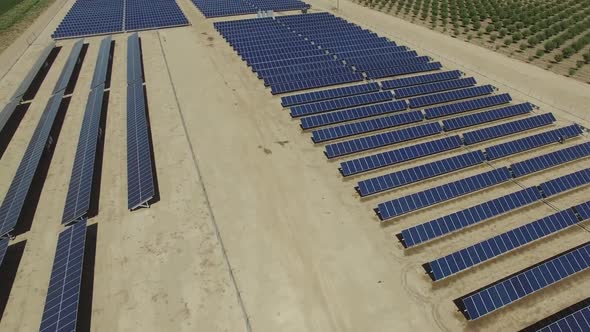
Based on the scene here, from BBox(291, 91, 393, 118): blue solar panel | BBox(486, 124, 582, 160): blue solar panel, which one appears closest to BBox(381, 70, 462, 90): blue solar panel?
BBox(291, 91, 393, 118): blue solar panel

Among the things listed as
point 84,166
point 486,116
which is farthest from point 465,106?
point 84,166

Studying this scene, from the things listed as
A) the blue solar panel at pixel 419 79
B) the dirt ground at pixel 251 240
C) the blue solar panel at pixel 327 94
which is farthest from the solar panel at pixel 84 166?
the blue solar panel at pixel 419 79

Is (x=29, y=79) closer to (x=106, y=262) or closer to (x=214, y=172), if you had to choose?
(x=214, y=172)

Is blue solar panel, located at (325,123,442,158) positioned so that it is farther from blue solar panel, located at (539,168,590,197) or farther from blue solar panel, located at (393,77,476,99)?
blue solar panel, located at (539,168,590,197)

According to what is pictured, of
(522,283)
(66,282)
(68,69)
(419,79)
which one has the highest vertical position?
(68,69)

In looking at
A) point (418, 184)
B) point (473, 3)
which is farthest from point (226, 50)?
point (473, 3)

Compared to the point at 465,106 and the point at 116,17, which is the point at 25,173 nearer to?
the point at 465,106

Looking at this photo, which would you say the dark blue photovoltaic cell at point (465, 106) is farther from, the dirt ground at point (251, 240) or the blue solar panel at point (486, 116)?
the dirt ground at point (251, 240)
